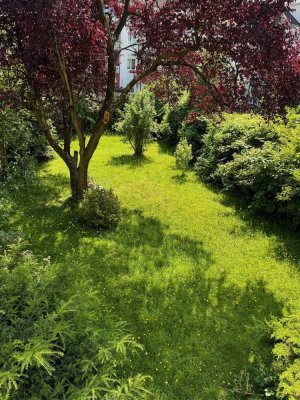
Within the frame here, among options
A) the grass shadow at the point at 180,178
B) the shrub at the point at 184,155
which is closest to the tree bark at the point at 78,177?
the grass shadow at the point at 180,178

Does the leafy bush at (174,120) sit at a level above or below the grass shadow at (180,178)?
above

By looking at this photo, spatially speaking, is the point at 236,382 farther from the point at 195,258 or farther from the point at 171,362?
the point at 195,258

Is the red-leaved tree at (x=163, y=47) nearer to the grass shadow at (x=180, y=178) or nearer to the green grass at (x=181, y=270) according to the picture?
the green grass at (x=181, y=270)

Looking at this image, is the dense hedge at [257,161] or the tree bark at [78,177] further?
the tree bark at [78,177]

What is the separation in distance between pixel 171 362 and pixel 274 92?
5.59 m

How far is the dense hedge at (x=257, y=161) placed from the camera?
27.3ft

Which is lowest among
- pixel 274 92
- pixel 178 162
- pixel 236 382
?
pixel 236 382

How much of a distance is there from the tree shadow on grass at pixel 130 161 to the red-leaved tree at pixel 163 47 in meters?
5.02

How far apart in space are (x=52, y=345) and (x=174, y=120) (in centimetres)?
1634

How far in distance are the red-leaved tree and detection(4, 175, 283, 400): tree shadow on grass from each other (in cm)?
247

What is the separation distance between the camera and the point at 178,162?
45.4 feet

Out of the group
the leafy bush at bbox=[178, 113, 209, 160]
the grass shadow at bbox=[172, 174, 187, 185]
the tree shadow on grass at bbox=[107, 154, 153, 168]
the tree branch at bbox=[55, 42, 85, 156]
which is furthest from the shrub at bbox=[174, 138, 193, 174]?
the tree branch at bbox=[55, 42, 85, 156]

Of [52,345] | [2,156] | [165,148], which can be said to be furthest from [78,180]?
[165,148]

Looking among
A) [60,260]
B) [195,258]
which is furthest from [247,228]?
[60,260]
